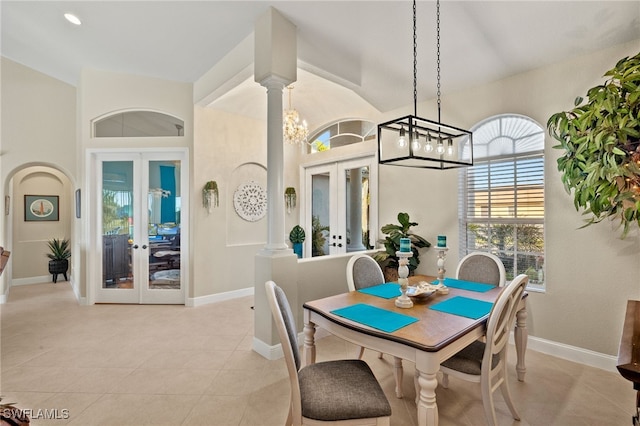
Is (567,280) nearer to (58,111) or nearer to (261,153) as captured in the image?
(261,153)

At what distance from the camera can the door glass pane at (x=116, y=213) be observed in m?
4.85

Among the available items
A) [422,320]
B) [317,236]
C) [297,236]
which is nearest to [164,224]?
[297,236]

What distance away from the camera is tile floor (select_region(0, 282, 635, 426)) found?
215 centimetres

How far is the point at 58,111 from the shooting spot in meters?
5.31

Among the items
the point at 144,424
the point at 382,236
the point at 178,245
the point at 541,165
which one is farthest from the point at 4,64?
the point at 541,165

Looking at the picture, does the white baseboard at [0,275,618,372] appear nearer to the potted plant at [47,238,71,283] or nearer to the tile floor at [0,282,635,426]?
the tile floor at [0,282,635,426]

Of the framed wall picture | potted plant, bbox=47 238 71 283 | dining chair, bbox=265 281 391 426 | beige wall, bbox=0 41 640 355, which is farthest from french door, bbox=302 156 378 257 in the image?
the framed wall picture

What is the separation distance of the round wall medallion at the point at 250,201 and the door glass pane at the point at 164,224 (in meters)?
0.96

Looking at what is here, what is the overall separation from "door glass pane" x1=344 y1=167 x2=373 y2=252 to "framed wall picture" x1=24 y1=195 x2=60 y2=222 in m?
6.24

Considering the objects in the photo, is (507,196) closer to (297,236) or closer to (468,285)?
(468,285)

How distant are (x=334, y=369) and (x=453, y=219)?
2729 mm

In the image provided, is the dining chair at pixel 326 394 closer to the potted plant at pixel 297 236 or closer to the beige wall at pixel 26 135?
the potted plant at pixel 297 236

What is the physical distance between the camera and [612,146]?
2.25 metres

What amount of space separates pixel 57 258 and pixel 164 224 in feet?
10.9
